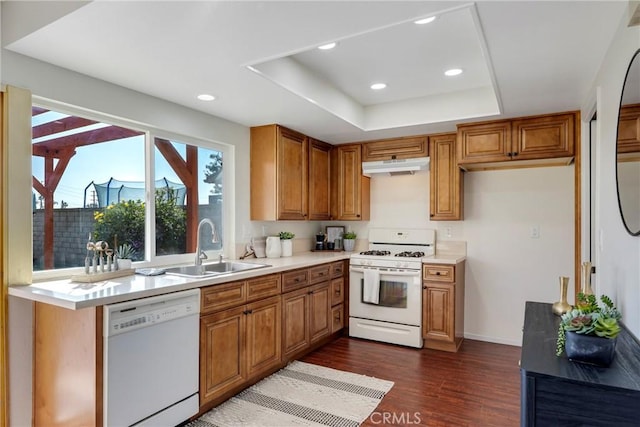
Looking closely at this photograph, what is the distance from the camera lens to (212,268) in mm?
3164

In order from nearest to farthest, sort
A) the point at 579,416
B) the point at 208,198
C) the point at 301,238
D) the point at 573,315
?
the point at 579,416
the point at 573,315
the point at 208,198
the point at 301,238

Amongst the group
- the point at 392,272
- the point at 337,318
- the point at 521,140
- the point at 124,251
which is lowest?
the point at 337,318

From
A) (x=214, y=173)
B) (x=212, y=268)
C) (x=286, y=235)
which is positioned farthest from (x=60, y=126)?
(x=286, y=235)

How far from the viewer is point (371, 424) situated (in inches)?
90.6

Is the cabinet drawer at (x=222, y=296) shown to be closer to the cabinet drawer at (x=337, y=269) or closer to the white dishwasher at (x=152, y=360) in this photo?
the white dishwasher at (x=152, y=360)

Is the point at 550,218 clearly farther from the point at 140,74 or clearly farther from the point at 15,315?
the point at 15,315

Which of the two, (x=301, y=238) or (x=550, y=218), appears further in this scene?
(x=301, y=238)

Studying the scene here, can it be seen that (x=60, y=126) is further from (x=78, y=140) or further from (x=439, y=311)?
(x=439, y=311)

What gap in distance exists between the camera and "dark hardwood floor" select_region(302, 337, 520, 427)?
2404 mm

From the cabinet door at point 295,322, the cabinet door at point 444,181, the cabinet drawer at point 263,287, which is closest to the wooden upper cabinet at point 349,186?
the cabinet door at point 444,181

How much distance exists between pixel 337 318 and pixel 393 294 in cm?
65

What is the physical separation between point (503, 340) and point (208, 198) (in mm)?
3304

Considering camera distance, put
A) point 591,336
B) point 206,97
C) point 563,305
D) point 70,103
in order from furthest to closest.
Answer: point 206,97, point 70,103, point 563,305, point 591,336

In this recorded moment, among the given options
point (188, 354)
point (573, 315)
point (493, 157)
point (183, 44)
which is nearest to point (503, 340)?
point (493, 157)
